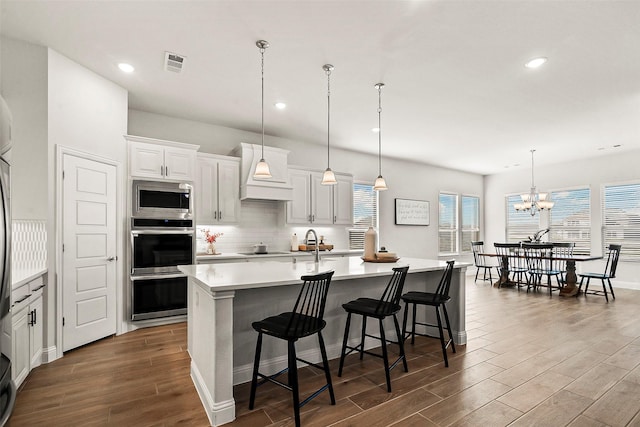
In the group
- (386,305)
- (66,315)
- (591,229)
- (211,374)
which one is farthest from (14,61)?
(591,229)

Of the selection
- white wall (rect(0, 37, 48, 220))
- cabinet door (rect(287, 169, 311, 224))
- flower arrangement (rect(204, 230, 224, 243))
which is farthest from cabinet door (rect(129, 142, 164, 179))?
cabinet door (rect(287, 169, 311, 224))

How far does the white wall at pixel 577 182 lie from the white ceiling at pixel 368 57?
2159mm

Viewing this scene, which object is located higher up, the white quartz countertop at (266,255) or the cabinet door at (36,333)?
the white quartz countertop at (266,255)

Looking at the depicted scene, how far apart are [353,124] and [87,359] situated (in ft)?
14.4

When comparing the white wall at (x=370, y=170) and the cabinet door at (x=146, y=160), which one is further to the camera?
the white wall at (x=370, y=170)

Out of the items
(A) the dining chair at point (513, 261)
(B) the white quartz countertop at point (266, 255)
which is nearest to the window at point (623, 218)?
(A) the dining chair at point (513, 261)

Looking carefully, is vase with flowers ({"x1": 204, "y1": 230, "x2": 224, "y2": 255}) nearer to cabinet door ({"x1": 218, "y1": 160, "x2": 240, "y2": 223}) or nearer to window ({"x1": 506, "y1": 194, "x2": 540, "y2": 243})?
cabinet door ({"x1": 218, "y1": 160, "x2": 240, "y2": 223})

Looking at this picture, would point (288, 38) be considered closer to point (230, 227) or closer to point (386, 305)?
point (386, 305)

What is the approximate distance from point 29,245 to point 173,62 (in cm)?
217

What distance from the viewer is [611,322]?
4535 mm

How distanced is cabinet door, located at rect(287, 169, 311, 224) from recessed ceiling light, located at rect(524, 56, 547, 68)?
342 centimetres

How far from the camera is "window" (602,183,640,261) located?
6953 mm

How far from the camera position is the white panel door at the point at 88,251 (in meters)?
3.43

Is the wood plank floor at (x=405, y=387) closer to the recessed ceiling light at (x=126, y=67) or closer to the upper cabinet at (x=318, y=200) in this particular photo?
the upper cabinet at (x=318, y=200)
